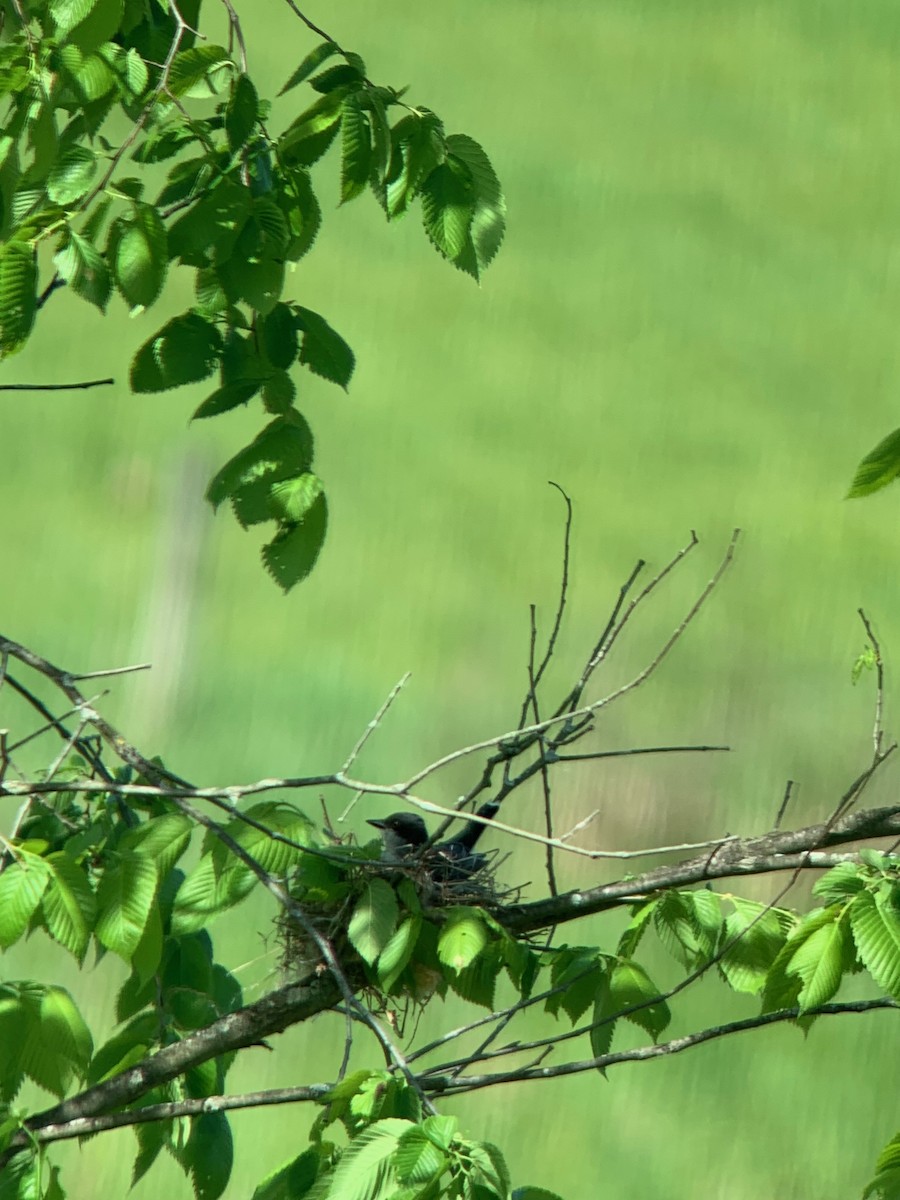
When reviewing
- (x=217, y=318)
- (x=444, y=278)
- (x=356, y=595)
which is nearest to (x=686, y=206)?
(x=444, y=278)

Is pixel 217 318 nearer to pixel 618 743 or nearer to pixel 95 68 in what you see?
pixel 95 68

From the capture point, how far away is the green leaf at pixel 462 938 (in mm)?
2984

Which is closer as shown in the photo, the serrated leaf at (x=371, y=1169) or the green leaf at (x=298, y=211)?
the serrated leaf at (x=371, y=1169)

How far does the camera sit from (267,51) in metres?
28.6

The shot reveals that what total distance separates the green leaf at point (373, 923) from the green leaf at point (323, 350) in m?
0.96

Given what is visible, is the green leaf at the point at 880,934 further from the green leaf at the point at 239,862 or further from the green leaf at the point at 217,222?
the green leaf at the point at 217,222

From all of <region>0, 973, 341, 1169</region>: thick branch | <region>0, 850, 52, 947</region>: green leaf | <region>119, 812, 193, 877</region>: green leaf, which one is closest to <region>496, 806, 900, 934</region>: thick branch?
<region>0, 973, 341, 1169</region>: thick branch

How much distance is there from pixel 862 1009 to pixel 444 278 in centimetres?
2510

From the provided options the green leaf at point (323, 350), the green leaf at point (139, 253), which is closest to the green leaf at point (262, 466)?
the green leaf at point (323, 350)

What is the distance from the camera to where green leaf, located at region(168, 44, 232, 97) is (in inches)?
120

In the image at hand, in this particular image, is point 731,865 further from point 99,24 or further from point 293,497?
point 99,24

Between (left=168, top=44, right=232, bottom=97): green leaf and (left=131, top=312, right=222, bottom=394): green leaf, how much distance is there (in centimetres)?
42

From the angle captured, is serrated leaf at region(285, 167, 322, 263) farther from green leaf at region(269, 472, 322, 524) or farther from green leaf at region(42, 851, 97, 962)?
green leaf at region(42, 851, 97, 962)

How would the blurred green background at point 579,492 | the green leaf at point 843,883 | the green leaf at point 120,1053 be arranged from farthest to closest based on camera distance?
the blurred green background at point 579,492 → the green leaf at point 120,1053 → the green leaf at point 843,883
